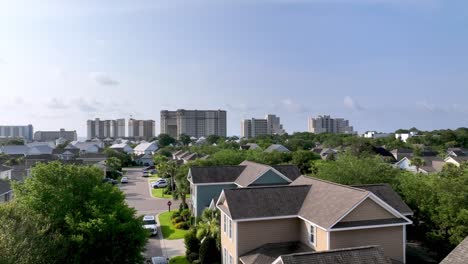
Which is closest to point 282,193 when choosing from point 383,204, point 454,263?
point 383,204

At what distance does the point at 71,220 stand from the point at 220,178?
794 inches

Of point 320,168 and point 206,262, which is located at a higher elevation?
point 320,168

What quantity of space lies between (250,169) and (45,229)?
2310 centimetres

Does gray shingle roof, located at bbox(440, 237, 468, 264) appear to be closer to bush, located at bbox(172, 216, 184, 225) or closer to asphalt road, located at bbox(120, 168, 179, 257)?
asphalt road, located at bbox(120, 168, 179, 257)

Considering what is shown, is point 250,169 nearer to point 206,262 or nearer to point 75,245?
point 206,262

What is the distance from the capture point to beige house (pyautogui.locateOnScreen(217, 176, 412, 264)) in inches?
873

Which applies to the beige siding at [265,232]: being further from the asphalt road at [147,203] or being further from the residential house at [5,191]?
the residential house at [5,191]

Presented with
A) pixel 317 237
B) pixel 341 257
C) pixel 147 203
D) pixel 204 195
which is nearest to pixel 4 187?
pixel 147 203

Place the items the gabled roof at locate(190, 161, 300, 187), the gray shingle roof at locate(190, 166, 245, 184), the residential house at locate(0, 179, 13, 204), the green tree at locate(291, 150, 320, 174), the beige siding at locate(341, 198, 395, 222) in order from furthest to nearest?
the green tree at locate(291, 150, 320, 174), the residential house at locate(0, 179, 13, 204), the gray shingle roof at locate(190, 166, 245, 184), the gabled roof at locate(190, 161, 300, 187), the beige siding at locate(341, 198, 395, 222)

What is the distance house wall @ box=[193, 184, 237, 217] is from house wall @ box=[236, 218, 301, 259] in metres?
14.6

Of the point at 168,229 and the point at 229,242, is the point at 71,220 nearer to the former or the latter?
the point at 229,242

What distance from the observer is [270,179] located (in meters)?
36.9

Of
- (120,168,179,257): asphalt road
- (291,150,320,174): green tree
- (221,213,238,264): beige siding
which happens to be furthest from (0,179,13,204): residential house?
(291,150,320,174): green tree

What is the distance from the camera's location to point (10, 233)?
17969 millimetres
